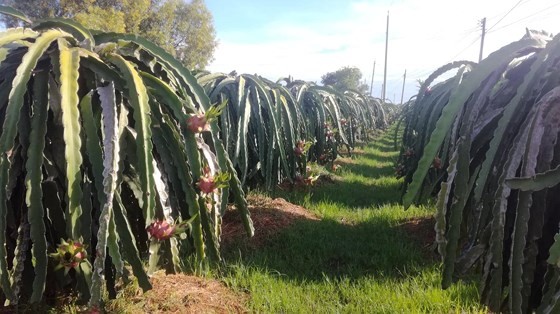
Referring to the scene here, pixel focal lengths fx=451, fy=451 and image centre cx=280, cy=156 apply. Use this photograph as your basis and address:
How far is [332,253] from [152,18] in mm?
22052

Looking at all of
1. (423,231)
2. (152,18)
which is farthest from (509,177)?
(152,18)

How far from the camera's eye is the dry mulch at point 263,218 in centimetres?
348

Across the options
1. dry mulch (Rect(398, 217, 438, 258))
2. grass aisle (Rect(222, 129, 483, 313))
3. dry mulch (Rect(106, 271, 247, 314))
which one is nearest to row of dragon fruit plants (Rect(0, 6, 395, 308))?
dry mulch (Rect(106, 271, 247, 314))

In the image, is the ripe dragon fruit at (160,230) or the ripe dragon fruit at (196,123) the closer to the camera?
the ripe dragon fruit at (160,230)

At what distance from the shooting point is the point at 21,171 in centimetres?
161

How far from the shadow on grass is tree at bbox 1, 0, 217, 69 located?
46.3ft

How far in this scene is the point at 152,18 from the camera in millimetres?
22906

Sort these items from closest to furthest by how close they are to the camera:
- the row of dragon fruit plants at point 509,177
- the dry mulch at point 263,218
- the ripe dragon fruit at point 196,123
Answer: the row of dragon fruit plants at point 509,177 < the ripe dragon fruit at point 196,123 < the dry mulch at point 263,218

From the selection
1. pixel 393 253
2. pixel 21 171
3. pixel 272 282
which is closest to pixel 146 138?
pixel 21 171

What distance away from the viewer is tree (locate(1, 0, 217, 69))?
18.2 meters

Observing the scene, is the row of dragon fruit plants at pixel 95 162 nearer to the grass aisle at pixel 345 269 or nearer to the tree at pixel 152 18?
the grass aisle at pixel 345 269

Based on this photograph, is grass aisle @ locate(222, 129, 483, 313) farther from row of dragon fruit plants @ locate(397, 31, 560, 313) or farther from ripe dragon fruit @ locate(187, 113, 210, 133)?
ripe dragon fruit @ locate(187, 113, 210, 133)

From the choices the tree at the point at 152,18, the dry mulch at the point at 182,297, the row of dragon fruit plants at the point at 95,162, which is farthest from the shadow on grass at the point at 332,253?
the tree at the point at 152,18

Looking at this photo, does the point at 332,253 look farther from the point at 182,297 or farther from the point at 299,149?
the point at 182,297
